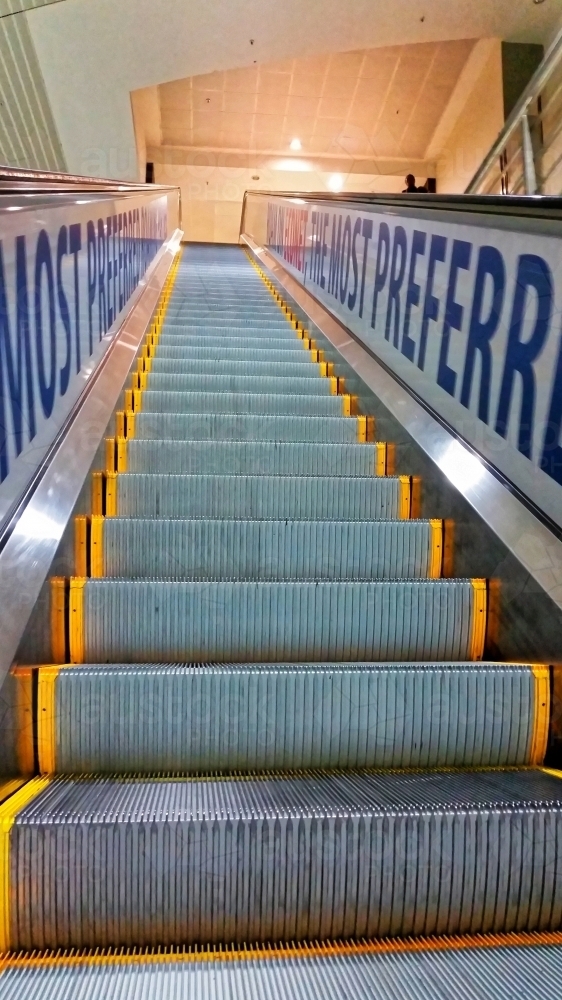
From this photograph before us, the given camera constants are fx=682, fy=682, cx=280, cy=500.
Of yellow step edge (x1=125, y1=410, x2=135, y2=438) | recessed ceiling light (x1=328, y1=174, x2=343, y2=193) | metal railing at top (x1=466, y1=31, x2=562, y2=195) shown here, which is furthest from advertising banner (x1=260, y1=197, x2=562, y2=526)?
recessed ceiling light (x1=328, y1=174, x2=343, y2=193)

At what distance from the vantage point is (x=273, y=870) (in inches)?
47.3

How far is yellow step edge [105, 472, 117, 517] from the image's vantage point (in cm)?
235

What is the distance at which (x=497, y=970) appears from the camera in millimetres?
1101

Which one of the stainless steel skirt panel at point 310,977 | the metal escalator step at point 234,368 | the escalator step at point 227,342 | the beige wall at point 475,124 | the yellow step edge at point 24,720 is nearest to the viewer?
the stainless steel skirt panel at point 310,977

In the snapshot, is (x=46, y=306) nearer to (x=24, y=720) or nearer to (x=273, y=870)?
(x=24, y=720)

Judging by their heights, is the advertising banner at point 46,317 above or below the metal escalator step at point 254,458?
above

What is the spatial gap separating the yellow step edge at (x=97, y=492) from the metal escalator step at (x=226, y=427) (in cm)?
55

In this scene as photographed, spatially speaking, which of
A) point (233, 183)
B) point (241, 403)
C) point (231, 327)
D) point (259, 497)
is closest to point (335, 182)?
point (233, 183)

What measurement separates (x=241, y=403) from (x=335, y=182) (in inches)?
503

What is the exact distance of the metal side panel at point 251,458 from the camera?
2646 millimetres

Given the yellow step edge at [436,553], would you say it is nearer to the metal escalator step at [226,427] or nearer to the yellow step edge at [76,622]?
the metal escalator step at [226,427]

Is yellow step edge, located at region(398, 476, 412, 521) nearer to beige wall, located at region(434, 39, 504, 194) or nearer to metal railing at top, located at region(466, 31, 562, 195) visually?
metal railing at top, located at region(466, 31, 562, 195)

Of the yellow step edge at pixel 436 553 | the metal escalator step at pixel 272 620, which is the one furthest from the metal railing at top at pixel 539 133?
the metal escalator step at pixel 272 620

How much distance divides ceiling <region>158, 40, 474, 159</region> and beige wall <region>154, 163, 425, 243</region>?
58cm
